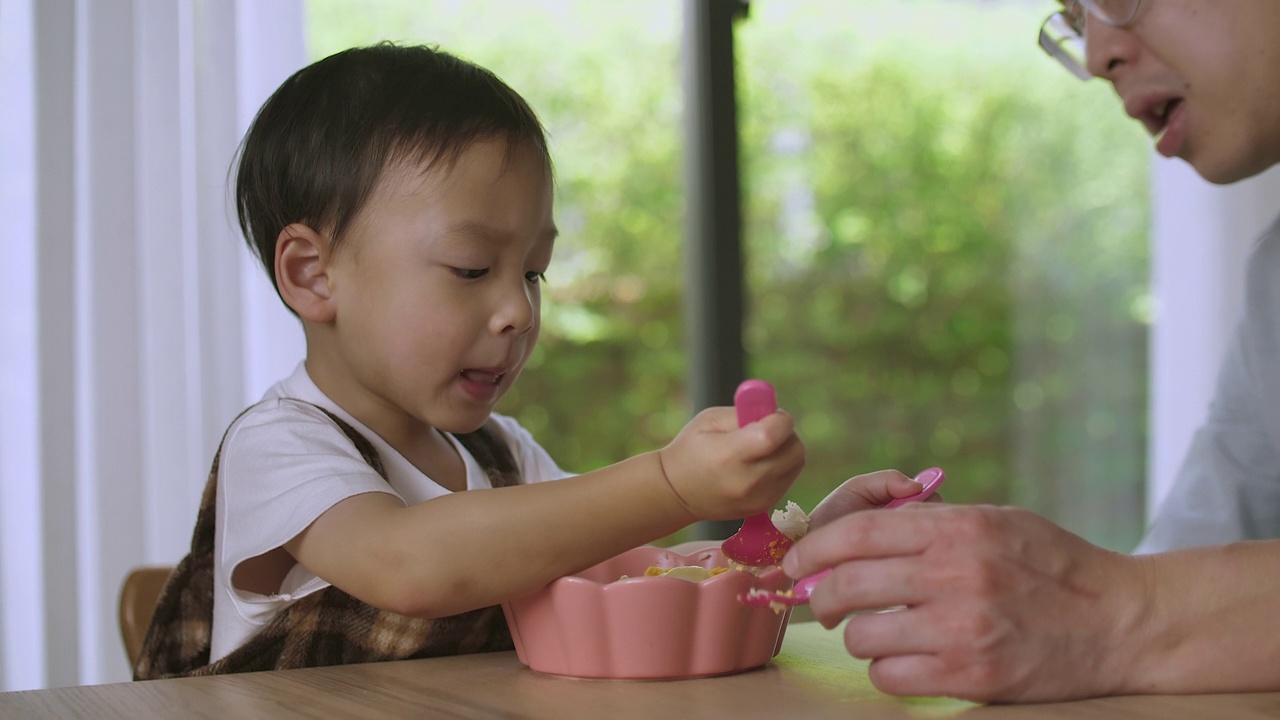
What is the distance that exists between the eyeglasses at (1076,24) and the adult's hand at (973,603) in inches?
28.3

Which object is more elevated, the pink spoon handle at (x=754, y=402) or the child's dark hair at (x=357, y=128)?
the child's dark hair at (x=357, y=128)

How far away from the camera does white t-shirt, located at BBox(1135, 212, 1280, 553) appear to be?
1320mm

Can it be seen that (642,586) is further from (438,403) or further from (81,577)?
(81,577)

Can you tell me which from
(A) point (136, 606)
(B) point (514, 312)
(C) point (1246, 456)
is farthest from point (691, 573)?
(C) point (1246, 456)

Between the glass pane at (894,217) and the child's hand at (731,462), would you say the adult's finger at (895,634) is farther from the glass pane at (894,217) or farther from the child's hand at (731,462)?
the glass pane at (894,217)

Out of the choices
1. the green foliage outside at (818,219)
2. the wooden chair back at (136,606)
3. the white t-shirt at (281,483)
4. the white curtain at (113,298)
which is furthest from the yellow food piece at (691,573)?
the green foliage outside at (818,219)

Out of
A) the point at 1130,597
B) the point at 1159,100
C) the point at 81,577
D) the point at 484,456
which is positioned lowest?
the point at 81,577

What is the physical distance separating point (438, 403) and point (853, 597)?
484mm

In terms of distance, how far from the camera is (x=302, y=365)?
1.15 m

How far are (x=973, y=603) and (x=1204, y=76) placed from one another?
762 millimetres

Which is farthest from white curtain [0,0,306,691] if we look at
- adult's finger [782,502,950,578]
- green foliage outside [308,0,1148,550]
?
green foliage outside [308,0,1148,550]

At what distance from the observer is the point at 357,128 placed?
1059 mm

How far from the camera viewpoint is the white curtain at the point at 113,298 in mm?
1793

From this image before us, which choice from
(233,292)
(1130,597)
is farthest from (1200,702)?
(233,292)
